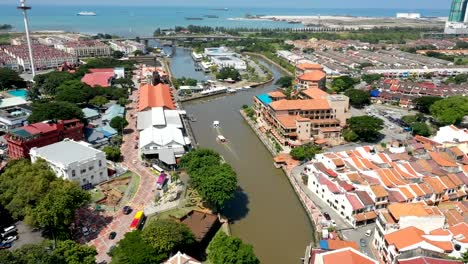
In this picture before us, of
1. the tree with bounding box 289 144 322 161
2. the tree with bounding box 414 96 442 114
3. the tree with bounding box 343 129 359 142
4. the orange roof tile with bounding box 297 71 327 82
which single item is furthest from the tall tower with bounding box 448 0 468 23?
the tree with bounding box 289 144 322 161

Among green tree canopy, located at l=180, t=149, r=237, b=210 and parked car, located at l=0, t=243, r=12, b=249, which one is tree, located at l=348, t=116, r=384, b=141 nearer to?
green tree canopy, located at l=180, t=149, r=237, b=210

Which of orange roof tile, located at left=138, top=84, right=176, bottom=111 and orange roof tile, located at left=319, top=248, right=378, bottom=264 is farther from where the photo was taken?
orange roof tile, located at left=138, top=84, right=176, bottom=111

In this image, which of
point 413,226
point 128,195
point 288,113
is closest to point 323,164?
point 413,226

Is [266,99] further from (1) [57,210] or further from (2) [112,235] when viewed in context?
(1) [57,210]

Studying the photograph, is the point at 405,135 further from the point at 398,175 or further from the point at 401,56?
the point at 401,56

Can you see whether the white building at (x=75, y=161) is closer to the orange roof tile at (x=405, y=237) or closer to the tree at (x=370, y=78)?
the orange roof tile at (x=405, y=237)

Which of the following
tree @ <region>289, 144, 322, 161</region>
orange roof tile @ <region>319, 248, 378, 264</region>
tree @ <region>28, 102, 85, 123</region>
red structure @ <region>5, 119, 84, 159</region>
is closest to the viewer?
orange roof tile @ <region>319, 248, 378, 264</region>

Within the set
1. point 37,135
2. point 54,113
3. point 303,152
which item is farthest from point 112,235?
point 54,113
